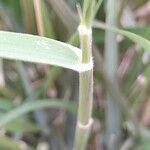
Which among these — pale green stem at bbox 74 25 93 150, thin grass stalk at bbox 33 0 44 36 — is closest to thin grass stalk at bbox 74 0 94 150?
pale green stem at bbox 74 25 93 150

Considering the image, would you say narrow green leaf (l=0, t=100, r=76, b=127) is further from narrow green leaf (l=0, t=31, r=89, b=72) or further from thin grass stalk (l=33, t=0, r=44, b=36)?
narrow green leaf (l=0, t=31, r=89, b=72)

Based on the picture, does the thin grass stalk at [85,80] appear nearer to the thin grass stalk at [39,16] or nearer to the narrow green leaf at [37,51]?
the narrow green leaf at [37,51]

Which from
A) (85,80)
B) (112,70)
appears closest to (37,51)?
(85,80)

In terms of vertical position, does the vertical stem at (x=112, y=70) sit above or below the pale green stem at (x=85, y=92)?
above

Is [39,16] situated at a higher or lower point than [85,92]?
higher

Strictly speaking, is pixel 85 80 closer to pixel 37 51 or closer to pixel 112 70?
pixel 37 51

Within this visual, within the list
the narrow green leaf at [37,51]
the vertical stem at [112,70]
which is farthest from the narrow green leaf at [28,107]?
the narrow green leaf at [37,51]
